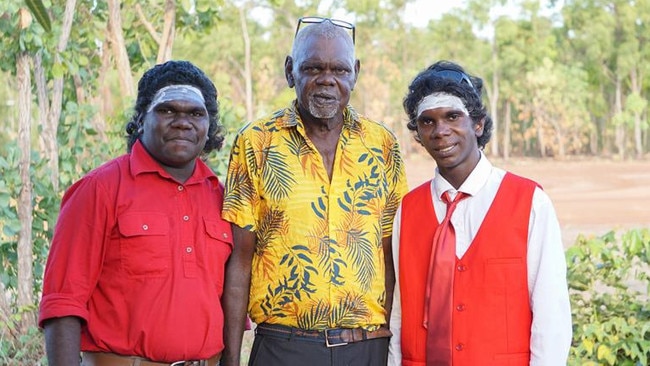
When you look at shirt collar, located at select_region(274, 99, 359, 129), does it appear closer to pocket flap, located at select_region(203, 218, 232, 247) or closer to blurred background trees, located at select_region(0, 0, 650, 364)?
pocket flap, located at select_region(203, 218, 232, 247)

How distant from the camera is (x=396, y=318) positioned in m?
2.68

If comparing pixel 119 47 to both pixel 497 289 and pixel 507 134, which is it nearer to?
pixel 497 289

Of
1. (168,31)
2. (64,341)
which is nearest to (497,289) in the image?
(64,341)

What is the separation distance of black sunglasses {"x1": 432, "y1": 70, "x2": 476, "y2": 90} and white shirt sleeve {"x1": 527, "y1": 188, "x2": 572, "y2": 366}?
507 millimetres

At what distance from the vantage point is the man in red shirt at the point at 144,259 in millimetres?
2320

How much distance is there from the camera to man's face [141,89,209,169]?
2.48 m

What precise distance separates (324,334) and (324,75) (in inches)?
31.7

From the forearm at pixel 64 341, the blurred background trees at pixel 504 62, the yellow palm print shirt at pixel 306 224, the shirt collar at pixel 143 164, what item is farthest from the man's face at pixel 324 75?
the blurred background trees at pixel 504 62

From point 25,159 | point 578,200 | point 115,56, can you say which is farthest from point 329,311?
point 578,200

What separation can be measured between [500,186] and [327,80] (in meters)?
0.62

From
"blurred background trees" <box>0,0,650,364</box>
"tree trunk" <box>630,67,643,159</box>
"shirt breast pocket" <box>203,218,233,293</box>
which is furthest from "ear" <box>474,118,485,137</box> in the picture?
"tree trunk" <box>630,67,643,159</box>

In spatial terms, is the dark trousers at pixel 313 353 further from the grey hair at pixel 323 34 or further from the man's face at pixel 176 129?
the grey hair at pixel 323 34

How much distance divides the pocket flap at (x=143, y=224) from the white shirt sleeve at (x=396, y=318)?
29.3 inches

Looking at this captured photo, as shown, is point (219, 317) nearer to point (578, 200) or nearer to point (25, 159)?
point (25, 159)
